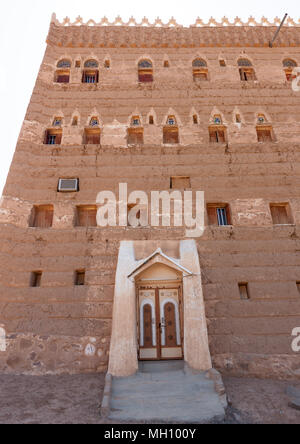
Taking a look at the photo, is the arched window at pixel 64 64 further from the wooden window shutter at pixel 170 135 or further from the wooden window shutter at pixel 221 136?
the wooden window shutter at pixel 221 136

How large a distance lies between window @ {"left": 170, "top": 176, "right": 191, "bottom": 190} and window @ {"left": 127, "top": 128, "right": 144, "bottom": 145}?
2.54 meters

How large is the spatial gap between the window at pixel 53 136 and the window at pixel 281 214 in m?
9.57

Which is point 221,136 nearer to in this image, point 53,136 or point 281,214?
point 281,214

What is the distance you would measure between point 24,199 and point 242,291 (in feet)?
28.6

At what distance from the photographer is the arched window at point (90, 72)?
15672 millimetres

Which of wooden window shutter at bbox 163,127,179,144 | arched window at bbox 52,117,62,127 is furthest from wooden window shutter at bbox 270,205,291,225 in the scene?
arched window at bbox 52,117,62,127

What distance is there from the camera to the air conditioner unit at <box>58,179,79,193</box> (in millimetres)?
12000

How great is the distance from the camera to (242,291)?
10.5 m

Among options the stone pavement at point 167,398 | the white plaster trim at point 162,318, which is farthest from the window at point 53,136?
the stone pavement at point 167,398

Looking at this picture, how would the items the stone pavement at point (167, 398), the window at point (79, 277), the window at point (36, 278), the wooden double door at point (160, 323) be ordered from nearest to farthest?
1. the stone pavement at point (167, 398)
2. the wooden double door at point (160, 323)
3. the window at point (36, 278)
4. the window at point (79, 277)

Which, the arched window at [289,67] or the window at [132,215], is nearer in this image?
the window at [132,215]

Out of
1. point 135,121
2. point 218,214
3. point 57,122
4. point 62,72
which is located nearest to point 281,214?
point 218,214

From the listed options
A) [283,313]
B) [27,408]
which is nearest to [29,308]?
[27,408]

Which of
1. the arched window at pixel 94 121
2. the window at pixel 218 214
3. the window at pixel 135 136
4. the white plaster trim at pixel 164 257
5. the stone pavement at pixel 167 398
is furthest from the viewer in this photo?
the arched window at pixel 94 121
